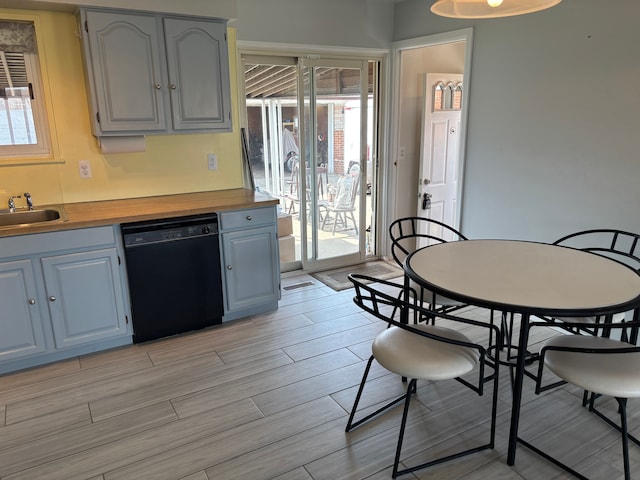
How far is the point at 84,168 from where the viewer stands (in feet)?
10.9

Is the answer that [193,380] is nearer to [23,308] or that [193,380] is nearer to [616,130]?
[23,308]

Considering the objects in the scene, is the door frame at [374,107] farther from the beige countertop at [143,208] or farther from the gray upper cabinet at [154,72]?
the beige countertop at [143,208]

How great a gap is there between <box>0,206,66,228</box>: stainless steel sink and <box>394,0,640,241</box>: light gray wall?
309 centimetres

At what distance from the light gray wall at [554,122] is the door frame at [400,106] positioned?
0.17ft

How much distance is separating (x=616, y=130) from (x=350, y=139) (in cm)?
233

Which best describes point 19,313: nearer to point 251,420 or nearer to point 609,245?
point 251,420

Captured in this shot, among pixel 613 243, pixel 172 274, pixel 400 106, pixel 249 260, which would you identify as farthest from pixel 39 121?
pixel 613 243

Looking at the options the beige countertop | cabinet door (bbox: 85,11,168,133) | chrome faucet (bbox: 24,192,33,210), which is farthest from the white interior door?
chrome faucet (bbox: 24,192,33,210)

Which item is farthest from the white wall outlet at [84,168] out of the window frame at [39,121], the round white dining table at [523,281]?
the round white dining table at [523,281]

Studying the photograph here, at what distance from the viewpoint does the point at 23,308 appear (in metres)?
2.77

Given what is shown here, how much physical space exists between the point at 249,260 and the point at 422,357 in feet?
5.80

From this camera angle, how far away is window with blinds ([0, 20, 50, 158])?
3.02 m

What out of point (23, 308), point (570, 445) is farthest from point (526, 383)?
point (23, 308)

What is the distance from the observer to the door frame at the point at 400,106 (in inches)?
147
